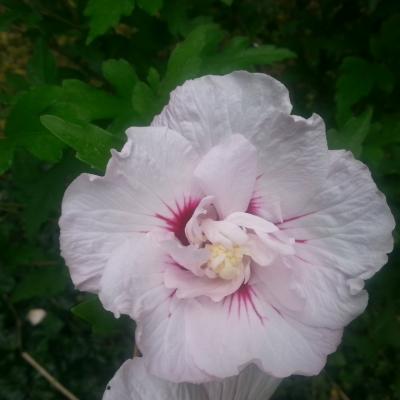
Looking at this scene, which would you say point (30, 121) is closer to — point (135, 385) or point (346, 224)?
point (135, 385)

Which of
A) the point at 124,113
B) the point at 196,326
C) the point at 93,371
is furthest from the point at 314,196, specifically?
the point at 93,371

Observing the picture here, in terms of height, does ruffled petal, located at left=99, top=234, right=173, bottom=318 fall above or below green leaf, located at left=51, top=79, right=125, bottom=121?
below

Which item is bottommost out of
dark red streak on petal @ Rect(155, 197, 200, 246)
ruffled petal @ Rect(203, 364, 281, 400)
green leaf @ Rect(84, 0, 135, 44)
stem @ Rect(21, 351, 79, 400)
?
stem @ Rect(21, 351, 79, 400)

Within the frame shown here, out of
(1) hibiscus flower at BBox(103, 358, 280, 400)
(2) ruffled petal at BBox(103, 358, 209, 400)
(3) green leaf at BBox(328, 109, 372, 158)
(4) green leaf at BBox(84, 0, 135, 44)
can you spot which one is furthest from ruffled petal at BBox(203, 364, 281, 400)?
(4) green leaf at BBox(84, 0, 135, 44)

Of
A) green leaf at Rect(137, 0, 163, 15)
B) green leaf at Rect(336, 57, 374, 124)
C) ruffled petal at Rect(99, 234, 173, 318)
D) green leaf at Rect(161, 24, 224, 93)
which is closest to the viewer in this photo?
ruffled petal at Rect(99, 234, 173, 318)

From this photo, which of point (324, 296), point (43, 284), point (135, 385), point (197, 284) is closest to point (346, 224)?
point (324, 296)

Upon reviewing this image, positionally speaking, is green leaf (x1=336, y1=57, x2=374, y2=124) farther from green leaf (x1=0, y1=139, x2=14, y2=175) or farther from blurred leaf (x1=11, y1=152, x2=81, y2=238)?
green leaf (x1=0, y1=139, x2=14, y2=175)

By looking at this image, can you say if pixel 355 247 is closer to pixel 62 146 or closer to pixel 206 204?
pixel 206 204
